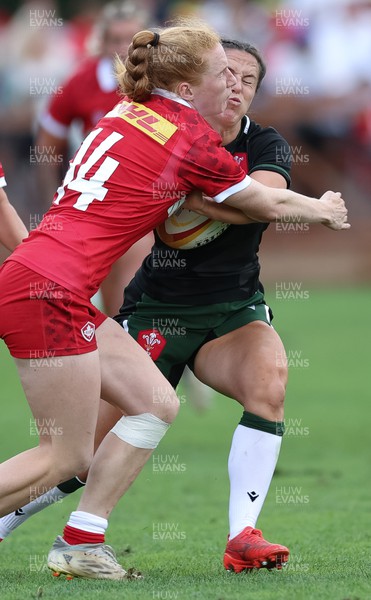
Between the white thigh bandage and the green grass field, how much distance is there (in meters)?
0.50

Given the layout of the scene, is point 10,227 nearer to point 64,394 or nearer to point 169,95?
point 169,95

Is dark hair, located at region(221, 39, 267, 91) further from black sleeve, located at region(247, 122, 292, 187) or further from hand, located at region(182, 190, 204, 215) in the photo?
hand, located at region(182, 190, 204, 215)

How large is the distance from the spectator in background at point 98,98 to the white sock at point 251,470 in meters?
3.42

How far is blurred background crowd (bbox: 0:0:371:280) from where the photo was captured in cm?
1652

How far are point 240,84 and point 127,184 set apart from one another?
773mm

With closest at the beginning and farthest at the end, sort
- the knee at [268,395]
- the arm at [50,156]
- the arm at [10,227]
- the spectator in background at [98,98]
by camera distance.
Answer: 1. the knee at [268,395]
2. the arm at [10,227]
3. the spectator in background at [98,98]
4. the arm at [50,156]

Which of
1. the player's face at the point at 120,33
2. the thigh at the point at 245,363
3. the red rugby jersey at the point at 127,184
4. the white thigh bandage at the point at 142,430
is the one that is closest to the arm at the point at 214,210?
the red rugby jersey at the point at 127,184

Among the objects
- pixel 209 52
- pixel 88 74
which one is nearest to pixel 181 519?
pixel 209 52

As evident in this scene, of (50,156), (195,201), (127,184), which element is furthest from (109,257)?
(50,156)

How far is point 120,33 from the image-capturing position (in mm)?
8328

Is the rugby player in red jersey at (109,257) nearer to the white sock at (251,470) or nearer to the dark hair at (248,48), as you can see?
the dark hair at (248,48)

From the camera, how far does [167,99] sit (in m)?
4.29

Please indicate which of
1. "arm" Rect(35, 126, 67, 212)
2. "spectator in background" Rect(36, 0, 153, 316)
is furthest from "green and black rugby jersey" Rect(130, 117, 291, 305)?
"arm" Rect(35, 126, 67, 212)

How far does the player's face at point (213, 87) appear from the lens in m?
4.31
